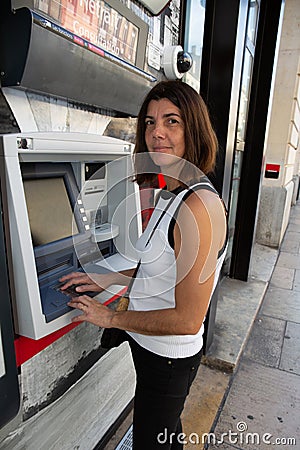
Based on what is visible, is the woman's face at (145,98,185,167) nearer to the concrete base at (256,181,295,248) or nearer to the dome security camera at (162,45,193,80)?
the dome security camera at (162,45,193,80)

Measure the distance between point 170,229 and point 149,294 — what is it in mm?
281

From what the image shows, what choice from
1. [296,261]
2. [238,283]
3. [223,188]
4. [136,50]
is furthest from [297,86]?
[136,50]

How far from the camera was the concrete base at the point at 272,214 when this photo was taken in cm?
555

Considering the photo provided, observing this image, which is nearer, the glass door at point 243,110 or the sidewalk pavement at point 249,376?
the sidewalk pavement at point 249,376

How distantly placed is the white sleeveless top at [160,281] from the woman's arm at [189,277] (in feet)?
0.18

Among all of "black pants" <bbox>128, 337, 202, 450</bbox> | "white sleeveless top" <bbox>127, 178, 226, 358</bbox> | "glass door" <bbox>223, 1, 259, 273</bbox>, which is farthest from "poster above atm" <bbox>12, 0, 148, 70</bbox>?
"glass door" <bbox>223, 1, 259, 273</bbox>

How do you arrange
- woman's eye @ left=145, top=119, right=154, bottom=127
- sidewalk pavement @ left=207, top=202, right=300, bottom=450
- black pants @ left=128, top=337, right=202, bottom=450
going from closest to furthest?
black pants @ left=128, top=337, right=202, bottom=450 → woman's eye @ left=145, top=119, right=154, bottom=127 → sidewalk pavement @ left=207, top=202, right=300, bottom=450

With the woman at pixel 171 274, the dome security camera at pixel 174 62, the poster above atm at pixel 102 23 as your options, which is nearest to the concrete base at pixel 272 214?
the dome security camera at pixel 174 62

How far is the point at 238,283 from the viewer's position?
4031 millimetres

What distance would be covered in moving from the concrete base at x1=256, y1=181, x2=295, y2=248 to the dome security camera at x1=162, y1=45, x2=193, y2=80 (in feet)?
13.2

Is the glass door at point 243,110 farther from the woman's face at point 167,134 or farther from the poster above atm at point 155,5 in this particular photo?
the woman's face at point 167,134

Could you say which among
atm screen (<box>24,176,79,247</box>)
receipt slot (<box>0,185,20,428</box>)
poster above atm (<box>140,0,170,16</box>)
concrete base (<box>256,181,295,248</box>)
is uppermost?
poster above atm (<box>140,0,170,16</box>)

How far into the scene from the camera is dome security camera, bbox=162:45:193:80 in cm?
193

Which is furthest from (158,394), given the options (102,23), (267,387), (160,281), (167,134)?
(267,387)
